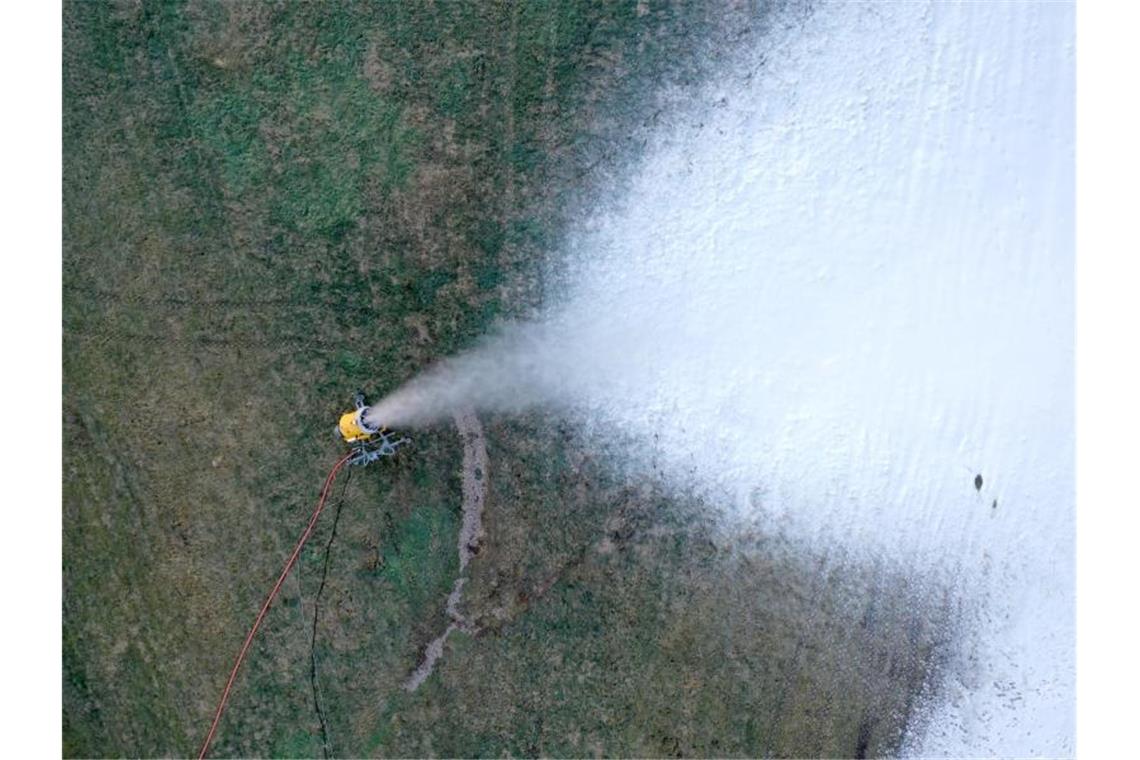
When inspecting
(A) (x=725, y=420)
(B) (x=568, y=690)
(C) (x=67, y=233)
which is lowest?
(B) (x=568, y=690)

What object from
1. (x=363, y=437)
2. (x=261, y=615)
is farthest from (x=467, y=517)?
(x=261, y=615)

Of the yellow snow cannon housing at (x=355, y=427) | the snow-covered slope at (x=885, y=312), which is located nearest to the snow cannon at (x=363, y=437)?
the yellow snow cannon housing at (x=355, y=427)

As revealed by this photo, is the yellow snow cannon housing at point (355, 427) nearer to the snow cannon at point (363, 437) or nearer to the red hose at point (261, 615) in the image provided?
the snow cannon at point (363, 437)

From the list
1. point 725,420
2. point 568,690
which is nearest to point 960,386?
point 725,420

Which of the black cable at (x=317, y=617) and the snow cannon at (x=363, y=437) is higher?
the snow cannon at (x=363, y=437)

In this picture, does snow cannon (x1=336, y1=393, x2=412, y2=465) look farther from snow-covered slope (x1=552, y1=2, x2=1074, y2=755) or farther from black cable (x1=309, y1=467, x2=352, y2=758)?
snow-covered slope (x1=552, y1=2, x2=1074, y2=755)

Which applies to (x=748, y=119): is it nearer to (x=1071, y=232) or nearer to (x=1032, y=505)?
(x=1071, y=232)
